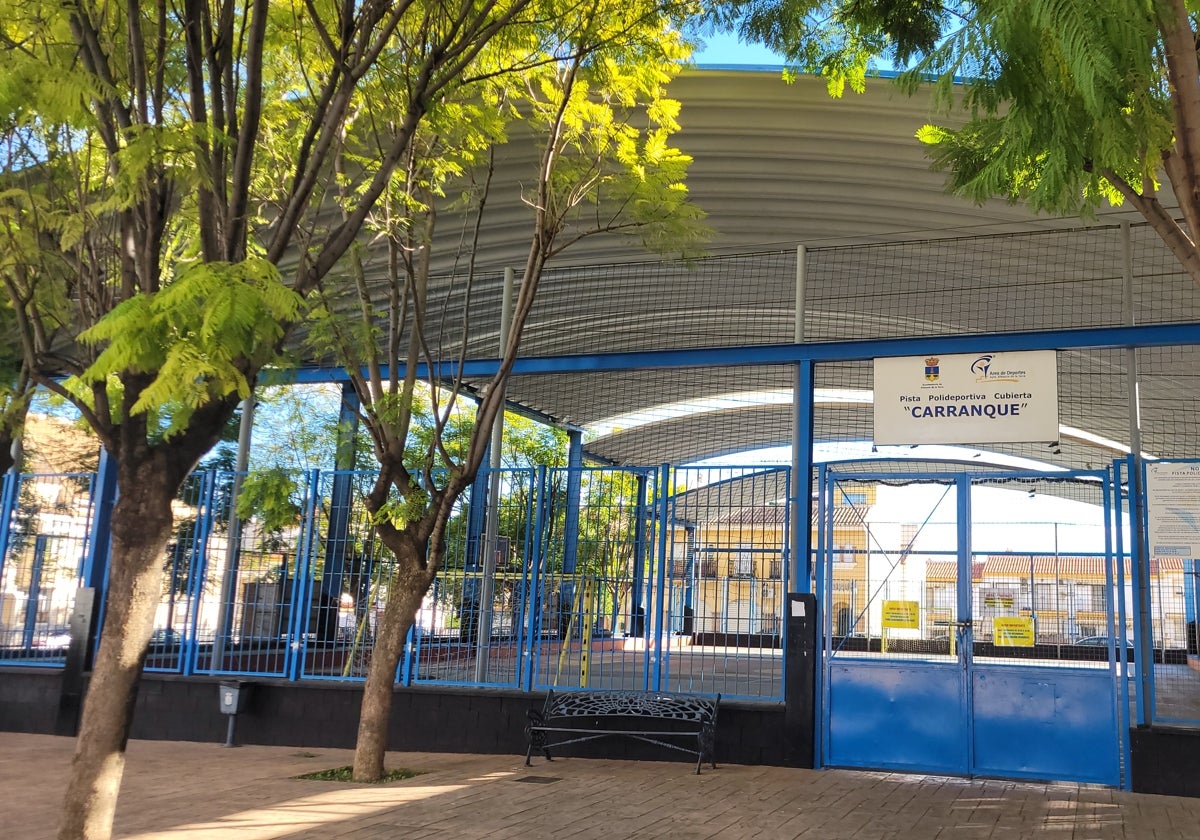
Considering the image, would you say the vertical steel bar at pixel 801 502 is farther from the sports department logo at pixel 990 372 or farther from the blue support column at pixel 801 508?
the sports department logo at pixel 990 372

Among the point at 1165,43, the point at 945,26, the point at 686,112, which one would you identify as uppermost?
the point at 686,112

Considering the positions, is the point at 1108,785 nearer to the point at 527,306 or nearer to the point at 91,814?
the point at 527,306

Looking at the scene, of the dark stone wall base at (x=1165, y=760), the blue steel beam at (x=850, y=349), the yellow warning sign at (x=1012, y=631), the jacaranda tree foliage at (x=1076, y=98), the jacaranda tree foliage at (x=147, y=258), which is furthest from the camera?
the blue steel beam at (x=850, y=349)

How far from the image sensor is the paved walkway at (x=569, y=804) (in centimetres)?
675

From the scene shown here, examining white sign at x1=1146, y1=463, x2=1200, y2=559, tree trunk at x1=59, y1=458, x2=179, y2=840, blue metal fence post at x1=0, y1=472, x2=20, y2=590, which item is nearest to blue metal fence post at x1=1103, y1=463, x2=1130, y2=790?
white sign at x1=1146, y1=463, x2=1200, y2=559

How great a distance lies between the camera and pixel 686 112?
40.3ft

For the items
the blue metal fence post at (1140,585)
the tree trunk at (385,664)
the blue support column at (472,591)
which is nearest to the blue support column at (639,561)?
the blue support column at (472,591)

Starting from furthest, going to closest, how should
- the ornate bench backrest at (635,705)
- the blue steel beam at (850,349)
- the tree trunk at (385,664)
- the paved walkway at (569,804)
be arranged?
the ornate bench backrest at (635,705) → the blue steel beam at (850,349) → the tree trunk at (385,664) → the paved walkway at (569,804)

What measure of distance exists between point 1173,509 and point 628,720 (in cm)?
524

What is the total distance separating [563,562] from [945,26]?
618 cm

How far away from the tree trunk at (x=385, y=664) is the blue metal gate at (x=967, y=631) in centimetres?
386

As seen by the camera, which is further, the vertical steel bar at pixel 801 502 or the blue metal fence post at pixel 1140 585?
the vertical steel bar at pixel 801 502

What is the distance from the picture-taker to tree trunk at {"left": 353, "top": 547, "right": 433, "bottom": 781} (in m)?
8.50

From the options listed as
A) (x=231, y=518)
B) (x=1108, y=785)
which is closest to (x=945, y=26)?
(x=1108, y=785)
